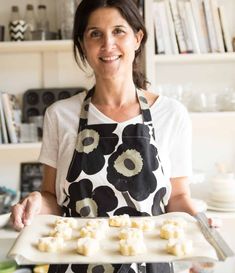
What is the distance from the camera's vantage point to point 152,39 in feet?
6.91

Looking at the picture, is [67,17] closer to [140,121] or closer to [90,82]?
[90,82]

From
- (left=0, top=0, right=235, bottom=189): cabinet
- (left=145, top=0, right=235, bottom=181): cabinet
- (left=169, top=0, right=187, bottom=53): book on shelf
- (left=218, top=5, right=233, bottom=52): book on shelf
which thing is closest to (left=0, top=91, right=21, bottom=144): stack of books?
(left=0, top=0, right=235, bottom=189): cabinet

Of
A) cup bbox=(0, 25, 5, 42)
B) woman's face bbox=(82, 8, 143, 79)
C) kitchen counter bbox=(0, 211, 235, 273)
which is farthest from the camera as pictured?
cup bbox=(0, 25, 5, 42)

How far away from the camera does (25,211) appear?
117cm

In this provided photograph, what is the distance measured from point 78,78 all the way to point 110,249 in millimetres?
1461

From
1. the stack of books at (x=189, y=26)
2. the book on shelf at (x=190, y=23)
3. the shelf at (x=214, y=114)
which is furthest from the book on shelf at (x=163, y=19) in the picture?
the shelf at (x=214, y=114)

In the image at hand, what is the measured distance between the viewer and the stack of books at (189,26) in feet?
6.95

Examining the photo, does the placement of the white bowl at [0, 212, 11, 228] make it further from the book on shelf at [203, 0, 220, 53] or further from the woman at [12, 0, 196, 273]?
the book on shelf at [203, 0, 220, 53]

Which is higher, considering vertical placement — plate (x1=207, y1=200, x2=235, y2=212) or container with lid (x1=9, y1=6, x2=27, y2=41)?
container with lid (x1=9, y1=6, x2=27, y2=41)

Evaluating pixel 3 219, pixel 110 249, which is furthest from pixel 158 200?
pixel 3 219

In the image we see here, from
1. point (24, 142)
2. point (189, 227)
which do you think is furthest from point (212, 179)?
point (189, 227)

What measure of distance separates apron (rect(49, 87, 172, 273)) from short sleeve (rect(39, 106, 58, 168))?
0.07 m

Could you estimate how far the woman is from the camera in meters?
1.25

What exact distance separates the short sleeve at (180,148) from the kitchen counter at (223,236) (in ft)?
2.63
